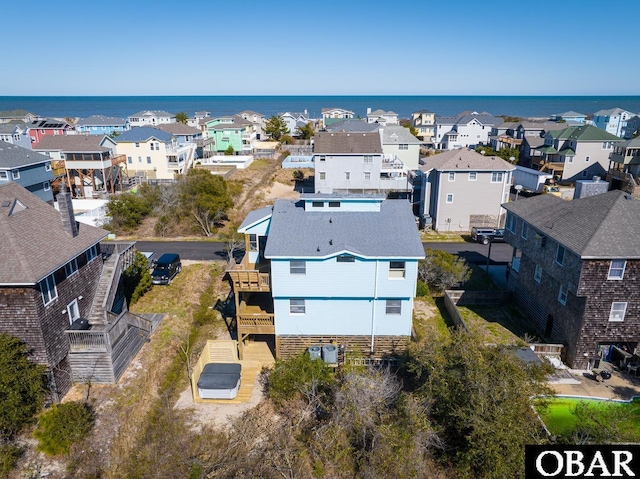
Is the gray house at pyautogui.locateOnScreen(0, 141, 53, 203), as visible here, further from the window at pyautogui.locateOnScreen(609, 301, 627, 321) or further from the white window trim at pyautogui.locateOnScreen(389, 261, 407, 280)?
the window at pyautogui.locateOnScreen(609, 301, 627, 321)

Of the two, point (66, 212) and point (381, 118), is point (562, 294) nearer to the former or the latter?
point (66, 212)

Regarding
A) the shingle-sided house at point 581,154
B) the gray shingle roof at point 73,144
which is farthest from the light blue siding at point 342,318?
the shingle-sided house at point 581,154

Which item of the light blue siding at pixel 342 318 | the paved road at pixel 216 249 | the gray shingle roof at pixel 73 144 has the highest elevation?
the gray shingle roof at pixel 73 144

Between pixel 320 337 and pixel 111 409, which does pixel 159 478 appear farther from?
pixel 320 337

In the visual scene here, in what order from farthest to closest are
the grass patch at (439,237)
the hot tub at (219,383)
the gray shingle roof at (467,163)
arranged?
1. the gray shingle roof at (467,163)
2. the grass patch at (439,237)
3. the hot tub at (219,383)

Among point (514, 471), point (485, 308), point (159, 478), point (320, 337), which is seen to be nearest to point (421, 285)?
point (485, 308)

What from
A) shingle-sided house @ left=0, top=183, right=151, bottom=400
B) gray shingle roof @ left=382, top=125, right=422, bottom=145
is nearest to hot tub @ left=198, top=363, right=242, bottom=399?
shingle-sided house @ left=0, top=183, right=151, bottom=400

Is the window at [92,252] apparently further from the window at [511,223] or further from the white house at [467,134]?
the white house at [467,134]
